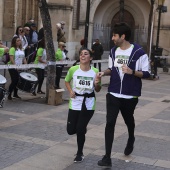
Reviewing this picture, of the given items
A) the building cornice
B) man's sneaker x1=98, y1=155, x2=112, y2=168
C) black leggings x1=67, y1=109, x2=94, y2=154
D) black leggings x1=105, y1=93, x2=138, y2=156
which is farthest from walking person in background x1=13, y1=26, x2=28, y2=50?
the building cornice

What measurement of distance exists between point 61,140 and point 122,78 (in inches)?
81.4

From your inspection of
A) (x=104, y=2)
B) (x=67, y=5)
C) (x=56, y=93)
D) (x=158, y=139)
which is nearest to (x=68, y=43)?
(x=67, y=5)

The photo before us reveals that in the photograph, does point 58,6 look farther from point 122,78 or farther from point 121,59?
point 122,78

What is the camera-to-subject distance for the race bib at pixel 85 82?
21.3ft

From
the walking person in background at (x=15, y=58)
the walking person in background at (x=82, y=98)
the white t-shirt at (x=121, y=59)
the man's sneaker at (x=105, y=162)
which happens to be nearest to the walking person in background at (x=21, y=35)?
the walking person in background at (x=15, y=58)

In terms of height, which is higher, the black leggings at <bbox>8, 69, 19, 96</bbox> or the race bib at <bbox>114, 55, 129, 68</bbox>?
the race bib at <bbox>114, 55, 129, 68</bbox>

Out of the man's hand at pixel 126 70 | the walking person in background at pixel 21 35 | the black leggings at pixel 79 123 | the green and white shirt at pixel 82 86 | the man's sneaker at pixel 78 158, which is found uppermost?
the walking person in background at pixel 21 35

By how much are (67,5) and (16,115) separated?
14.6m

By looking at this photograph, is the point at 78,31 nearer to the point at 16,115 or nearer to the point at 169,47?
the point at 169,47

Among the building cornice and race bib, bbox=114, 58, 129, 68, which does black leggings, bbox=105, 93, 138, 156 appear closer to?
race bib, bbox=114, 58, 129, 68

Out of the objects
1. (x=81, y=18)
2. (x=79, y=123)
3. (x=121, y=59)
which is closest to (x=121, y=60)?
(x=121, y=59)

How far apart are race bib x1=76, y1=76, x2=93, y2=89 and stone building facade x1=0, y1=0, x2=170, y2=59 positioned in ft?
43.4

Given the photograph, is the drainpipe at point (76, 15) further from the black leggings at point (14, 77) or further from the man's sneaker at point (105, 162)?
the man's sneaker at point (105, 162)

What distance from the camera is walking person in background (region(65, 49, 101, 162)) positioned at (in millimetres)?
6406
